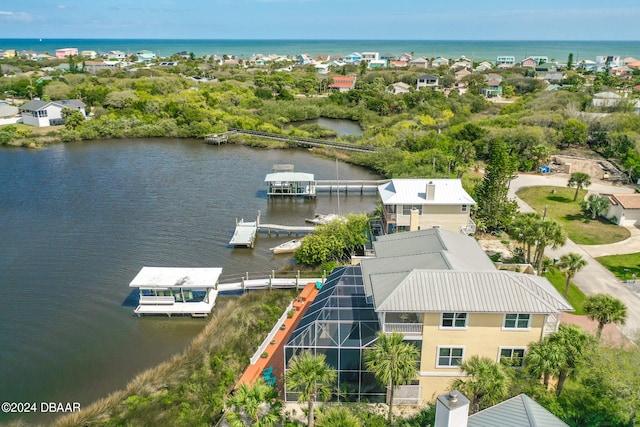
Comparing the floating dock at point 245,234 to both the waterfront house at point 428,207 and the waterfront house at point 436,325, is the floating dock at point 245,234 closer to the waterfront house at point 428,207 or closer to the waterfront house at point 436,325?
the waterfront house at point 428,207

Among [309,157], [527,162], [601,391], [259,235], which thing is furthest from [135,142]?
[601,391]

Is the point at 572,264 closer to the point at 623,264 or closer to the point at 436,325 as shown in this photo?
the point at 623,264

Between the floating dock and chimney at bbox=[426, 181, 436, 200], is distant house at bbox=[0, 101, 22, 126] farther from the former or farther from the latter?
chimney at bbox=[426, 181, 436, 200]

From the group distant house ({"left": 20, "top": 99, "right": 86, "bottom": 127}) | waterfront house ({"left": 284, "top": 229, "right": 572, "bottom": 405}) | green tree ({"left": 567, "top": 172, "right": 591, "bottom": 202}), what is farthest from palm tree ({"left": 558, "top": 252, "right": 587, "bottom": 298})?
distant house ({"left": 20, "top": 99, "right": 86, "bottom": 127})

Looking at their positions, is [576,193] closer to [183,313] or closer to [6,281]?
[183,313]

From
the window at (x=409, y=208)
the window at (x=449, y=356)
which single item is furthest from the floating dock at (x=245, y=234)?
the window at (x=449, y=356)

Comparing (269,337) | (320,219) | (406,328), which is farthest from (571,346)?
(320,219)
